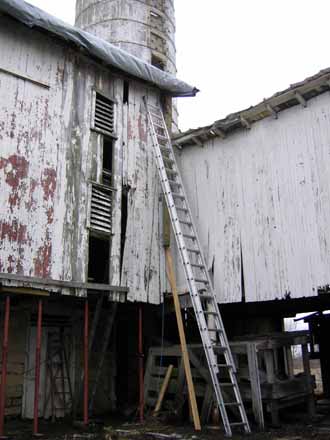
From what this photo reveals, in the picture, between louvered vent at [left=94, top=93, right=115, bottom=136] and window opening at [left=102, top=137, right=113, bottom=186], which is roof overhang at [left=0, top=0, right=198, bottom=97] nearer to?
louvered vent at [left=94, top=93, right=115, bottom=136]

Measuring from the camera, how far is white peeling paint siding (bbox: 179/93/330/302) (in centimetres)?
954

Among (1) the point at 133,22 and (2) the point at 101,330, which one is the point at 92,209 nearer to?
(2) the point at 101,330

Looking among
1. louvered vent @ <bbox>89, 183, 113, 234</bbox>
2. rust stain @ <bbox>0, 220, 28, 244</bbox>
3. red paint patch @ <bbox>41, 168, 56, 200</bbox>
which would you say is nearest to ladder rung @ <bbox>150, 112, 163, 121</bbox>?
louvered vent @ <bbox>89, 183, 113, 234</bbox>

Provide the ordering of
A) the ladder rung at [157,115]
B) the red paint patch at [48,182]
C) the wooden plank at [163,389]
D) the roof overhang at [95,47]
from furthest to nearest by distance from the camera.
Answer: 1. the ladder rung at [157,115]
2. the wooden plank at [163,389]
3. the red paint patch at [48,182]
4. the roof overhang at [95,47]

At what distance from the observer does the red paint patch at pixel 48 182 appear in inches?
381

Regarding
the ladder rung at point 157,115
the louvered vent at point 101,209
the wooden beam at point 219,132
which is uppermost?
the ladder rung at point 157,115

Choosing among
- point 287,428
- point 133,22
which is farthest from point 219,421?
point 133,22

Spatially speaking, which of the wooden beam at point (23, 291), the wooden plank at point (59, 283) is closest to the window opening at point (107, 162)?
the wooden plank at point (59, 283)

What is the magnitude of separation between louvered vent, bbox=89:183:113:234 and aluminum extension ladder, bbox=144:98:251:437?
1.34 metres

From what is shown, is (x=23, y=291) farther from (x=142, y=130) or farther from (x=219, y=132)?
(x=219, y=132)

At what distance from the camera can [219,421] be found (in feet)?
30.0

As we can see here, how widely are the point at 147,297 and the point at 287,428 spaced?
4.14 m

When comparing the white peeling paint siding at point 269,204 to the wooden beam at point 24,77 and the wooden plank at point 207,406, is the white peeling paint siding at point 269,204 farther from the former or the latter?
the wooden beam at point 24,77

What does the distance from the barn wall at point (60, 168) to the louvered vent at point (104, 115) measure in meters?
0.20
